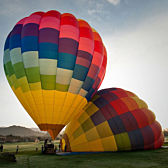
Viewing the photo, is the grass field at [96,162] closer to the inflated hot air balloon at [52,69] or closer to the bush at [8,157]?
the bush at [8,157]

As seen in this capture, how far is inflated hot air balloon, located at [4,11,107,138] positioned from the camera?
33.0ft

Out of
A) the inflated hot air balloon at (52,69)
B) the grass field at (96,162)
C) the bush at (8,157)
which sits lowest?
the grass field at (96,162)

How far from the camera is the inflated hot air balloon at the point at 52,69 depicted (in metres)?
10.1

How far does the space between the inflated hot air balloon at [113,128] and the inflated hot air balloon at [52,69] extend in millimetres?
1030

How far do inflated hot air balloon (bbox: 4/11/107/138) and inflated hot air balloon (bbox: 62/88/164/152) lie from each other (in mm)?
1030

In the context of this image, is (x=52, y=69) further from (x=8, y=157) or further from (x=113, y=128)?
(x=113, y=128)

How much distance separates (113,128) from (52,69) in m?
5.24

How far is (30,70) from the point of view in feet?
33.1

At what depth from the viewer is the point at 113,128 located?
35.4 ft

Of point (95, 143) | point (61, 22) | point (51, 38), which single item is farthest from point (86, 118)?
point (61, 22)

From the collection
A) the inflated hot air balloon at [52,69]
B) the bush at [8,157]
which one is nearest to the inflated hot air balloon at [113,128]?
the inflated hot air balloon at [52,69]

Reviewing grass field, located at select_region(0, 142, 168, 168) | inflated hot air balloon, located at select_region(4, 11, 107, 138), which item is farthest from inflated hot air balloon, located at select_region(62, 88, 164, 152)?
grass field, located at select_region(0, 142, 168, 168)

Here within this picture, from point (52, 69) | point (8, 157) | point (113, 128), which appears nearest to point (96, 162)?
point (113, 128)

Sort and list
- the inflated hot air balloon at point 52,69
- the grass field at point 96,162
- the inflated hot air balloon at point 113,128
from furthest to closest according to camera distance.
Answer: the inflated hot air balloon at point 113,128 < the inflated hot air balloon at point 52,69 < the grass field at point 96,162
